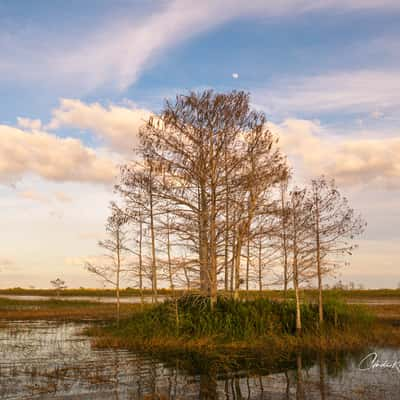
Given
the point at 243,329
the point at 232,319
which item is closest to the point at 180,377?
the point at 243,329

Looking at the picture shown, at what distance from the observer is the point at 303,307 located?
1064 inches

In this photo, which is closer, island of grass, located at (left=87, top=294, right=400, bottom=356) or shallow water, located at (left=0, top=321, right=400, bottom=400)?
shallow water, located at (left=0, top=321, right=400, bottom=400)

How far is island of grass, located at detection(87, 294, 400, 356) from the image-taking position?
75.6ft

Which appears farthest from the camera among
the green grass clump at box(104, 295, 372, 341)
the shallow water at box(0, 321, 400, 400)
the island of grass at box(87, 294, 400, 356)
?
the green grass clump at box(104, 295, 372, 341)

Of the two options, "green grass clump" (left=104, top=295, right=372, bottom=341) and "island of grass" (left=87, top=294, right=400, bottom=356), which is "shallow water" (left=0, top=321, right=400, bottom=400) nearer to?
"island of grass" (left=87, top=294, right=400, bottom=356)

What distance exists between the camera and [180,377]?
16.2 meters

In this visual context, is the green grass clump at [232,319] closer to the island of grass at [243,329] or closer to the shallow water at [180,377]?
the island of grass at [243,329]

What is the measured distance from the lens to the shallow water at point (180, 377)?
13.8 meters

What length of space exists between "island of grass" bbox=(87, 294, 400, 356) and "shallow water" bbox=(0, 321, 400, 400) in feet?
6.91

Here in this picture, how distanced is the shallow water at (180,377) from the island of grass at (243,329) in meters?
2.11

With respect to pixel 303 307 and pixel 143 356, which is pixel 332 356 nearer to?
pixel 303 307

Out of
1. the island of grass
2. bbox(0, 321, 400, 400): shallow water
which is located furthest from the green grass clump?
bbox(0, 321, 400, 400): shallow water

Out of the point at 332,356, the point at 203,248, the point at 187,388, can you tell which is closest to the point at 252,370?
the point at 187,388

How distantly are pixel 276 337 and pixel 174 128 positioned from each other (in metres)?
11.9
